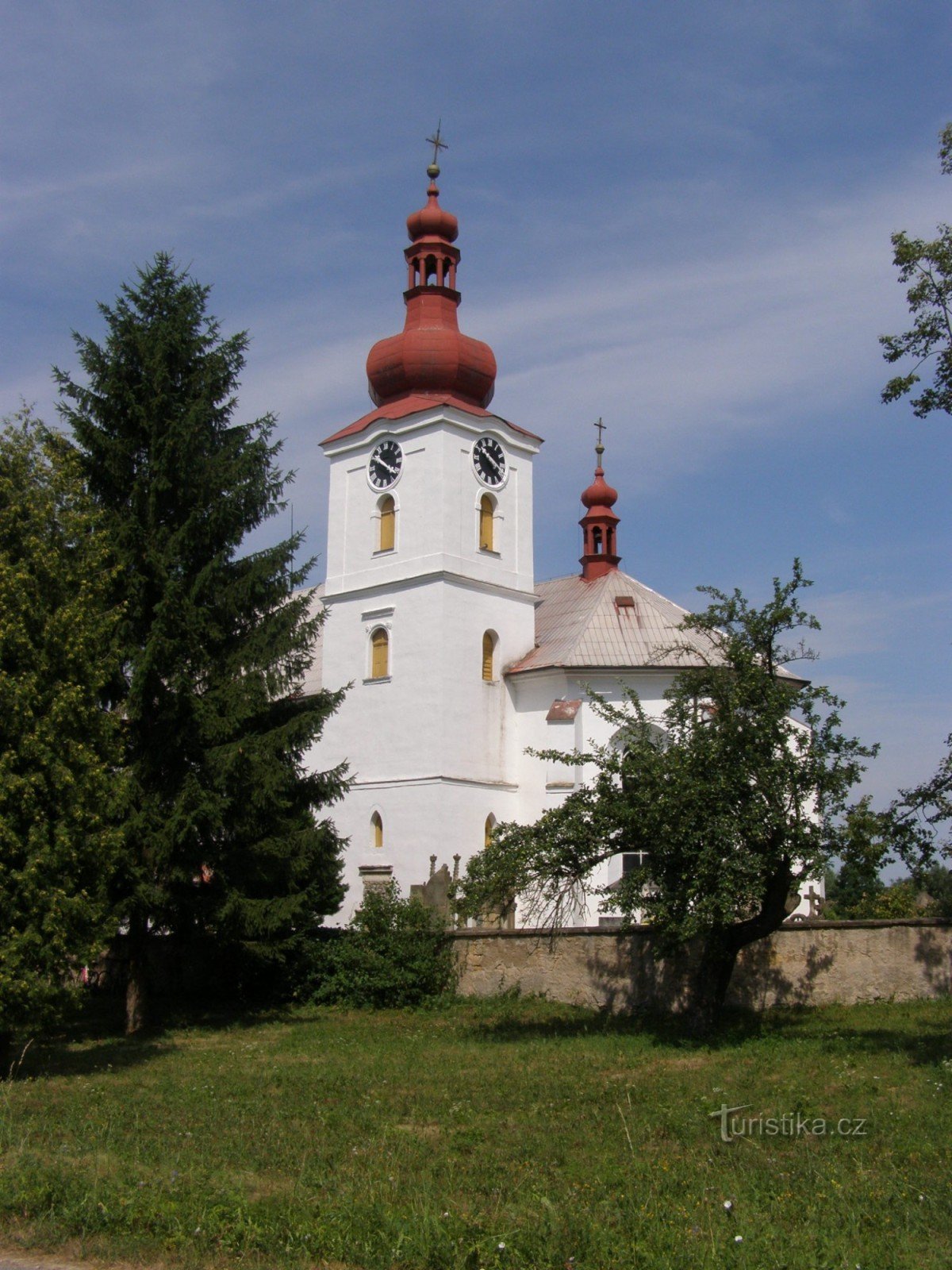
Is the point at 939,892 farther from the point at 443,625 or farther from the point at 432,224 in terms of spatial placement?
the point at 432,224

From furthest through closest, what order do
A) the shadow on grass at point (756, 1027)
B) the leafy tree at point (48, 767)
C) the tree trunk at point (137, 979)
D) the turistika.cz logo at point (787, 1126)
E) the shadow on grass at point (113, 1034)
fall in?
the tree trunk at point (137, 979) < the shadow on grass at point (113, 1034) < the shadow on grass at point (756, 1027) < the leafy tree at point (48, 767) < the turistika.cz logo at point (787, 1126)

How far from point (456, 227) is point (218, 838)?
2148 cm

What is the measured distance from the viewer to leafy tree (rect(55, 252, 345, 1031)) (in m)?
18.4

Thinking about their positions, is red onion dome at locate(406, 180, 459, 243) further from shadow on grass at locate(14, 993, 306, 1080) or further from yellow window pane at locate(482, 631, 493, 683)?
shadow on grass at locate(14, 993, 306, 1080)

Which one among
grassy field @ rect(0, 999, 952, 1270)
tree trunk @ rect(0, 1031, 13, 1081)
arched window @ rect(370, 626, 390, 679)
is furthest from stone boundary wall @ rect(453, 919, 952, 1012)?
arched window @ rect(370, 626, 390, 679)

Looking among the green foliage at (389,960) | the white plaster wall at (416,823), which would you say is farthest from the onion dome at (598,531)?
the green foliage at (389,960)

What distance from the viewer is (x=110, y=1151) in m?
9.44

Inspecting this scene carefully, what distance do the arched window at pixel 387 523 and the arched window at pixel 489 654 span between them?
356 cm

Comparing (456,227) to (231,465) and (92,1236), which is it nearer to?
(231,465)

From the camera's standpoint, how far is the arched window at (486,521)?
3362 cm

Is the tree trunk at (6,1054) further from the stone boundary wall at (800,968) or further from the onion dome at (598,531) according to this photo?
the onion dome at (598,531)

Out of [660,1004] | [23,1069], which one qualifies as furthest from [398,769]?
[23,1069]

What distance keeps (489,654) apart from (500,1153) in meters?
23.6

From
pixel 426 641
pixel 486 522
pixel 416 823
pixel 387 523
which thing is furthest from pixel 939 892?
pixel 387 523
